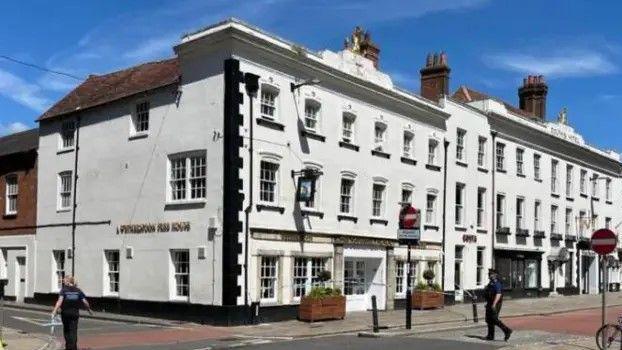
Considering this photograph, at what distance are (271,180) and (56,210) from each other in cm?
1001

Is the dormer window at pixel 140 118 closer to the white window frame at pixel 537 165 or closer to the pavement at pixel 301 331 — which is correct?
the pavement at pixel 301 331

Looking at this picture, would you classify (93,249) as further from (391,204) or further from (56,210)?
(391,204)

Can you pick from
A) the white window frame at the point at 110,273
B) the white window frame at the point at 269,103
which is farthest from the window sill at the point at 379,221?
the white window frame at the point at 110,273

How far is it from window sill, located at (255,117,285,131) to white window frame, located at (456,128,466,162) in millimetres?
12639

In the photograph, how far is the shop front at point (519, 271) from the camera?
1485 inches

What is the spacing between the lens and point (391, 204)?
29.8 meters

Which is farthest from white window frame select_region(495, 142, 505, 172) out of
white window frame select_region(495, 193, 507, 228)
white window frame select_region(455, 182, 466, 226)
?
white window frame select_region(455, 182, 466, 226)

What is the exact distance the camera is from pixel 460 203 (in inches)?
1369

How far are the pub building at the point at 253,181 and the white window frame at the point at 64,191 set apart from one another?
0.10 metres

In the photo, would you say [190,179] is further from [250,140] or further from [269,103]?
[269,103]

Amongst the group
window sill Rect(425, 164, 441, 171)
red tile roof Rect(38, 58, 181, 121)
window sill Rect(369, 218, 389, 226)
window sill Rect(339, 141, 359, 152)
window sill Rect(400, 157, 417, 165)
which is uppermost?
red tile roof Rect(38, 58, 181, 121)

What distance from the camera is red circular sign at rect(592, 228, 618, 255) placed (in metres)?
15.2

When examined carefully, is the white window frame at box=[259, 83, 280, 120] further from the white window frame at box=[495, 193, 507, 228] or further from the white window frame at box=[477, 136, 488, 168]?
the white window frame at box=[495, 193, 507, 228]

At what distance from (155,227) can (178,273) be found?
1.79m
